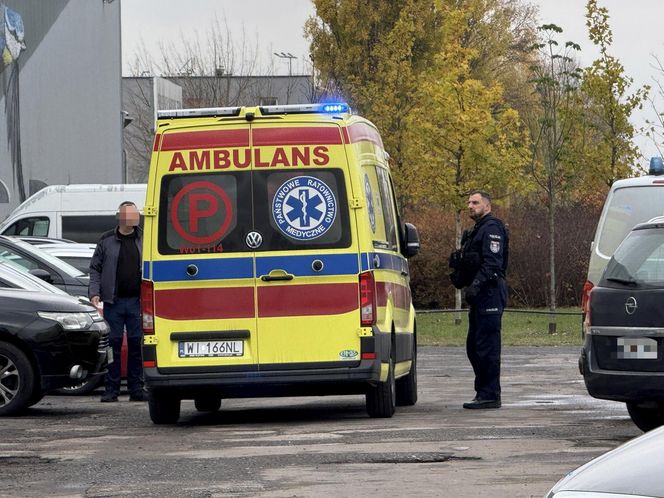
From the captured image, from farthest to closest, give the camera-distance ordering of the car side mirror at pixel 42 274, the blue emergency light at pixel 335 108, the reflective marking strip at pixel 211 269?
1. the car side mirror at pixel 42 274
2. the blue emergency light at pixel 335 108
3. the reflective marking strip at pixel 211 269

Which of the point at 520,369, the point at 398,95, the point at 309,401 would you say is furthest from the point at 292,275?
the point at 398,95

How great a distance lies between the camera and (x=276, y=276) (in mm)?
12242

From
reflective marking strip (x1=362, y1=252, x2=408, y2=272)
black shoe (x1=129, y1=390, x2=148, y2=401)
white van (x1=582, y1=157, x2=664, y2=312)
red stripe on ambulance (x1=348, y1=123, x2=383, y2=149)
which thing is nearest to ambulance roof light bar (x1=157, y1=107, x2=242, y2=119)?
red stripe on ambulance (x1=348, y1=123, x2=383, y2=149)

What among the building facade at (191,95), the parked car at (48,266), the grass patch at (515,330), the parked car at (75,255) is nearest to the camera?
the parked car at (48,266)

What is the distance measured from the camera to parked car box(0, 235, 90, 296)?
56.5ft

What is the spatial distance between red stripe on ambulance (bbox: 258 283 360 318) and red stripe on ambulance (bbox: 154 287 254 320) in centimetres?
12

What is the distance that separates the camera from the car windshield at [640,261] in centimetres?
1070

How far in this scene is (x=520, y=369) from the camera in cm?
1956

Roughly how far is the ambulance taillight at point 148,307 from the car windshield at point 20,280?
2.55 m

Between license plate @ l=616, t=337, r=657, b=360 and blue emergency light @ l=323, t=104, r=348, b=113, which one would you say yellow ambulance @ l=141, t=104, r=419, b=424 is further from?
license plate @ l=616, t=337, r=657, b=360

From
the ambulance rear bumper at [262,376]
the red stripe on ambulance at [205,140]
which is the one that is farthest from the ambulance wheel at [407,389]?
the red stripe on ambulance at [205,140]

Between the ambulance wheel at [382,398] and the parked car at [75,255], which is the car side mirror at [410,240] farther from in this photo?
the parked car at [75,255]

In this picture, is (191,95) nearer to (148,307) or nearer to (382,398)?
(382,398)

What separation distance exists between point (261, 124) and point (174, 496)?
15.2 feet
